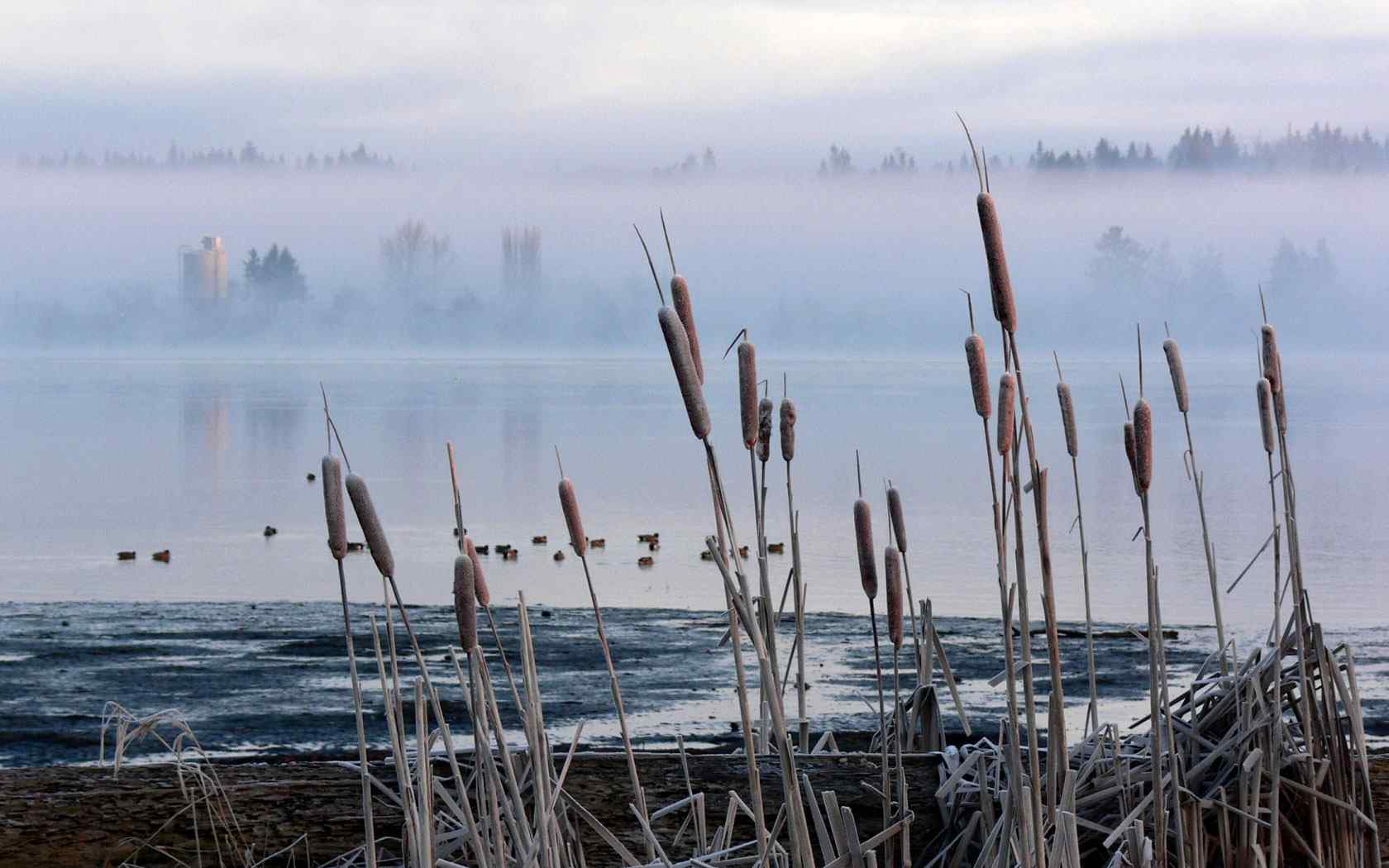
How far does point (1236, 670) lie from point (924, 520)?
553 inches

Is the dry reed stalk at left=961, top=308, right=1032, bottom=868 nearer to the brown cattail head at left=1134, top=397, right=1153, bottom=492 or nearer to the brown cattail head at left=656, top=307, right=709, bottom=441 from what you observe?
the brown cattail head at left=1134, top=397, right=1153, bottom=492

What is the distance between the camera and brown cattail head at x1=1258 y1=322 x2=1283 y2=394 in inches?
98.2

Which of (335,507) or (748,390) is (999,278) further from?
(335,507)

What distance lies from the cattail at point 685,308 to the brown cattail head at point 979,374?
28cm

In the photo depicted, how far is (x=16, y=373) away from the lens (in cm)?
8550

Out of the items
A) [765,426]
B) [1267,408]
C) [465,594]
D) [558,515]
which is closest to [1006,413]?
[765,426]

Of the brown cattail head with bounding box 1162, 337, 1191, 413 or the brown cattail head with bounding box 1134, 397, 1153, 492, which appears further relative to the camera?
the brown cattail head with bounding box 1162, 337, 1191, 413

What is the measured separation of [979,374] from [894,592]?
31.0 inches

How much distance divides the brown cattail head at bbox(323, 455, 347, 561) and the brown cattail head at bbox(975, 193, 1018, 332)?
673 millimetres

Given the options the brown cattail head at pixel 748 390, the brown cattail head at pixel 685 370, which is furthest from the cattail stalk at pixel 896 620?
the brown cattail head at pixel 685 370

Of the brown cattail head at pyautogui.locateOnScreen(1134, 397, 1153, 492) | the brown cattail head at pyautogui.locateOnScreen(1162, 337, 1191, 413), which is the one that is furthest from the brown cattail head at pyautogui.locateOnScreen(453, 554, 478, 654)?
the brown cattail head at pyautogui.locateOnScreen(1162, 337, 1191, 413)

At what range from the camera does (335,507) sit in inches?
63.3

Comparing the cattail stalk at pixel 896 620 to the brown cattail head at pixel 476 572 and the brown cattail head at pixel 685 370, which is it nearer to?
the brown cattail head at pixel 476 572

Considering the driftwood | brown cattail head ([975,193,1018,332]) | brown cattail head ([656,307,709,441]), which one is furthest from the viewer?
the driftwood
